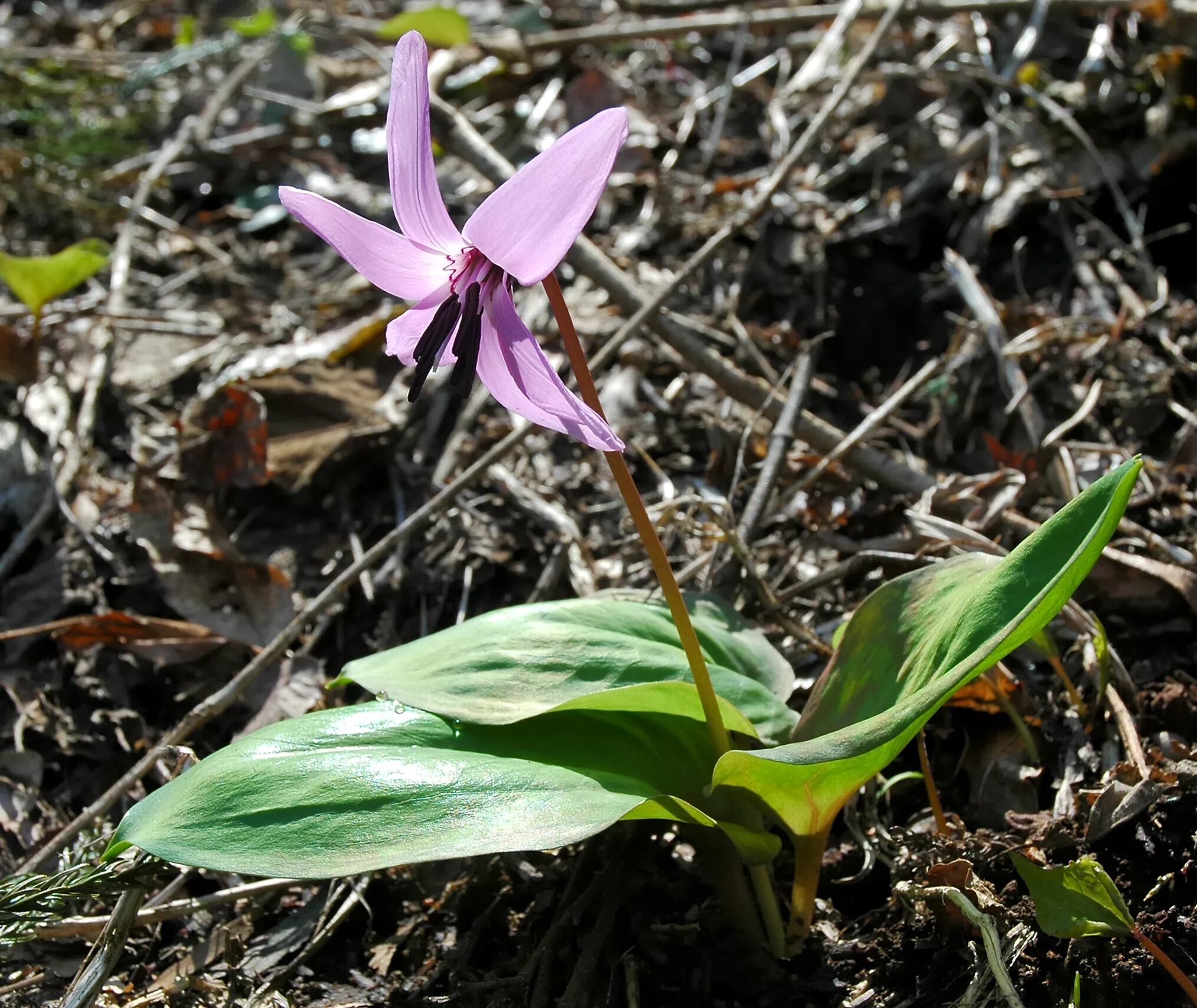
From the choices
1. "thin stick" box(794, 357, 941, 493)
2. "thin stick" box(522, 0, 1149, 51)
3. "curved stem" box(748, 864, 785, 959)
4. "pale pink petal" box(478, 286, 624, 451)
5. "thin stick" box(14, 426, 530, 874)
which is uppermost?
"thin stick" box(522, 0, 1149, 51)

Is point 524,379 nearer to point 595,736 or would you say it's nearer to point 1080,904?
point 595,736

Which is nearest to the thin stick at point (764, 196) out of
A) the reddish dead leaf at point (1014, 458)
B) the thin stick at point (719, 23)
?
the thin stick at point (719, 23)

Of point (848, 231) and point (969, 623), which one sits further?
point (848, 231)

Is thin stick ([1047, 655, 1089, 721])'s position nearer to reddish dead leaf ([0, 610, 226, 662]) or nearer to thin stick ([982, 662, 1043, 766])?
thin stick ([982, 662, 1043, 766])

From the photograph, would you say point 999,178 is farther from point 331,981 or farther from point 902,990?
point 331,981

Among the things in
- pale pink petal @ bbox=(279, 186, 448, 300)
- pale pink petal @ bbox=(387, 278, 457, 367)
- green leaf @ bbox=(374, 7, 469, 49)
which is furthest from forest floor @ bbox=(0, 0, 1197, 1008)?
pale pink petal @ bbox=(279, 186, 448, 300)

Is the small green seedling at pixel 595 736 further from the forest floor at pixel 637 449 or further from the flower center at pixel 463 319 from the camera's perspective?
the flower center at pixel 463 319

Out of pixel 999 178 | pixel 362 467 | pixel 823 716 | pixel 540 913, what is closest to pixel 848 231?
pixel 999 178

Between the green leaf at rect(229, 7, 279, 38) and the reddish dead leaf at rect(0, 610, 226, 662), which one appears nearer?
the reddish dead leaf at rect(0, 610, 226, 662)
